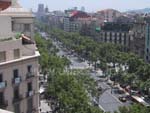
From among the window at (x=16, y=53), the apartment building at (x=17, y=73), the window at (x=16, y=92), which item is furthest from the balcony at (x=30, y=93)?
the window at (x=16, y=53)

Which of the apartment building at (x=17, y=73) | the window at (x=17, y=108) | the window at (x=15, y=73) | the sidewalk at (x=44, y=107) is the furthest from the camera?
the sidewalk at (x=44, y=107)

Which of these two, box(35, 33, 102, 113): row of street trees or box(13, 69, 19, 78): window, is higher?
box(13, 69, 19, 78): window

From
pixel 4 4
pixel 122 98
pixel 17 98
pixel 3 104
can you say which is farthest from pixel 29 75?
pixel 122 98

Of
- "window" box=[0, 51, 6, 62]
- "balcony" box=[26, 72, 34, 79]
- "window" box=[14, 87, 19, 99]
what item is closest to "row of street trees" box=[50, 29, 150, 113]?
"balcony" box=[26, 72, 34, 79]

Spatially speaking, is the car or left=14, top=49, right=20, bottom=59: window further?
the car

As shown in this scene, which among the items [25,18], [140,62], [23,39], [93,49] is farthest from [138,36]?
[23,39]

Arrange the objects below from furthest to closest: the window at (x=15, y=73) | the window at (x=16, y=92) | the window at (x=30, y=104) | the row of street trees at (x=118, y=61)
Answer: the row of street trees at (x=118, y=61) → the window at (x=30, y=104) → the window at (x=16, y=92) → the window at (x=15, y=73)

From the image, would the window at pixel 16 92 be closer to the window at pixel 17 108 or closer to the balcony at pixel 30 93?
the window at pixel 17 108

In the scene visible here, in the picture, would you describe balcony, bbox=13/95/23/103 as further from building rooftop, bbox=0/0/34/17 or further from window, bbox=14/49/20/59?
building rooftop, bbox=0/0/34/17
